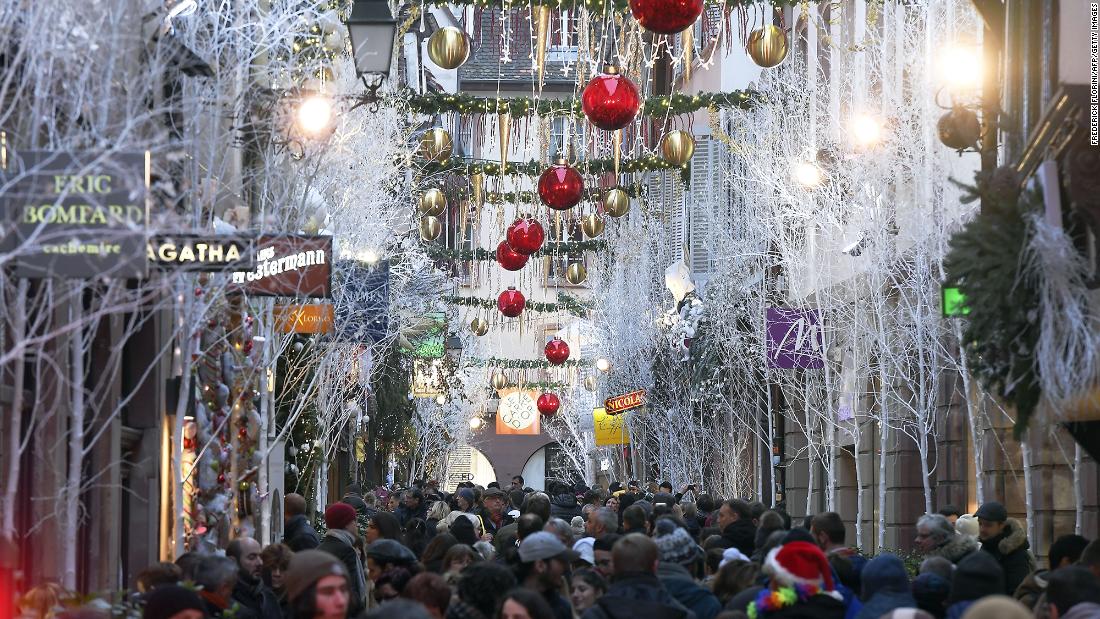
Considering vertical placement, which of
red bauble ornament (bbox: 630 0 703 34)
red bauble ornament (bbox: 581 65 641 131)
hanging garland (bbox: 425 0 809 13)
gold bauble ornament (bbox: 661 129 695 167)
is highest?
hanging garland (bbox: 425 0 809 13)

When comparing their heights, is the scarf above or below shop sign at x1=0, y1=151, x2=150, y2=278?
below

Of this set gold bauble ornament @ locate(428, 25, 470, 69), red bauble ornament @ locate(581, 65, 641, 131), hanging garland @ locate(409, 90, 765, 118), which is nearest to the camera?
red bauble ornament @ locate(581, 65, 641, 131)

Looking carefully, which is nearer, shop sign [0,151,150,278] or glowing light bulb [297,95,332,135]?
shop sign [0,151,150,278]

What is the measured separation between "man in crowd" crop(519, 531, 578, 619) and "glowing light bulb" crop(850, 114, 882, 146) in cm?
1530

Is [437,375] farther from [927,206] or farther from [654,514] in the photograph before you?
[654,514]

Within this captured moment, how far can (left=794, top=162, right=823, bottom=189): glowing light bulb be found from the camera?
1076 inches

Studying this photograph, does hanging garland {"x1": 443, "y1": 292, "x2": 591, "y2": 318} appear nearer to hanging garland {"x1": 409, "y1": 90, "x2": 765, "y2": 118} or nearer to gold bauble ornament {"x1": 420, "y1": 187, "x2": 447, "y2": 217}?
gold bauble ornament {"x1": 420, "y1": 187, "x2": 447, "y2": 217}

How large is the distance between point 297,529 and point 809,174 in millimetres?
13909

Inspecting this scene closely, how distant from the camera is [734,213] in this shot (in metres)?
36.5

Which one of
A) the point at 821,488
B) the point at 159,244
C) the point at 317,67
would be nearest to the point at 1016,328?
the point at 159,244

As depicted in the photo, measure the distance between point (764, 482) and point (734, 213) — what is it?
23.6 ft

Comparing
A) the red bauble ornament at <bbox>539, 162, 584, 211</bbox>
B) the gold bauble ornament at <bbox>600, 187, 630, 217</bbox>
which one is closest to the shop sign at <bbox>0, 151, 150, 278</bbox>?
the red bauble ornament at <bbox>539, 162, 584, 211</bbox>

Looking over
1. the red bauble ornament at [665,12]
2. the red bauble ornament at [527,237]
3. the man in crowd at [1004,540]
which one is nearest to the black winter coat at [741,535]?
the man in crowd at [1004,540]

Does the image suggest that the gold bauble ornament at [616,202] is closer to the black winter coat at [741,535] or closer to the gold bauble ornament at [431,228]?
the gold bauble ornament at [431,228]
